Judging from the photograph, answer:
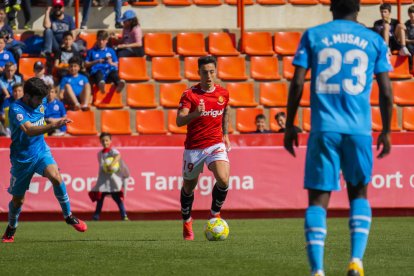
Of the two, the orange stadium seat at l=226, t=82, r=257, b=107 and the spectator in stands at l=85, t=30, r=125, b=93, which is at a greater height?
the spectator in stands at l=85, t=30, r=125, b=93

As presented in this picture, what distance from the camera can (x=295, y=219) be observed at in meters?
18.8

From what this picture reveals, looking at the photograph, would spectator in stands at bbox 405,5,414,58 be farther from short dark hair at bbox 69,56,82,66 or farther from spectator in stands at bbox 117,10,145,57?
short dark hair at bbox 69,56,82,66

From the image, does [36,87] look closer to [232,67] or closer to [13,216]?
[13,216]

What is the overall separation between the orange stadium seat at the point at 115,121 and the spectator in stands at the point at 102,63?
2.12 feet

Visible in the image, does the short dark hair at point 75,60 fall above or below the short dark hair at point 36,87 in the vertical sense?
below

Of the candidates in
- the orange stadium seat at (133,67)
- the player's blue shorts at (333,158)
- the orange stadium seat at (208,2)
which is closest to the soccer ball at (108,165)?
the orange stadium seat at (133,67)

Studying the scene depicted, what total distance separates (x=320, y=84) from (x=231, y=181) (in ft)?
38.4

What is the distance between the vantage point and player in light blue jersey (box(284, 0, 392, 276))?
300 inches

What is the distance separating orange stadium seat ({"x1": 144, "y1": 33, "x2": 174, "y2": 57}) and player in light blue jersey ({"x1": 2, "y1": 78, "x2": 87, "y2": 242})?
11054 mm

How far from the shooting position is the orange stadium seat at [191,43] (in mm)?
24078

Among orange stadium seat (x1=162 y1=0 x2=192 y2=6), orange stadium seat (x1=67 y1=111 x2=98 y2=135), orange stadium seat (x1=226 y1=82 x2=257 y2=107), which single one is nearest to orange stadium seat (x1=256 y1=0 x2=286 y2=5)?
orange stadium seat (x1=162 y1=0 x2=192 y2=6)

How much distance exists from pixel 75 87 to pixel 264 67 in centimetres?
456

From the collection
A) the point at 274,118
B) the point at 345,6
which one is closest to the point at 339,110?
the point at 345,6

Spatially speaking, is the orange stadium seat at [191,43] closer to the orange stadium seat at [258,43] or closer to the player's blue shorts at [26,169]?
the orange stadium seat at [258,43]
